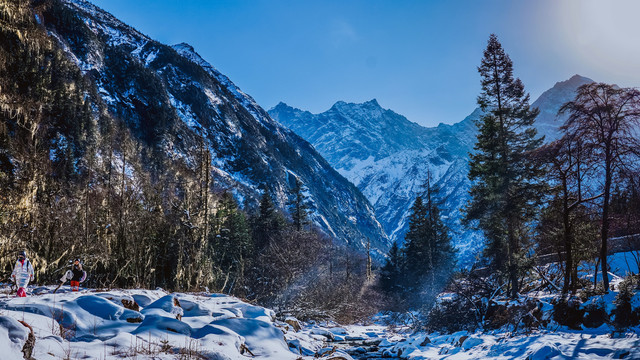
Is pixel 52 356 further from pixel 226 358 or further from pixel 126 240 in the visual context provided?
pixel 126 240

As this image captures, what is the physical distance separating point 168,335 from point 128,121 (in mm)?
104866

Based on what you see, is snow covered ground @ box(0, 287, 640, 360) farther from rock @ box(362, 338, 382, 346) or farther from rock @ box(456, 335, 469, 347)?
rock @ box(362, 338, 382, 346)

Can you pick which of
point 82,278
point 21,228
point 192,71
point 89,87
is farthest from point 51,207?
point 192,71

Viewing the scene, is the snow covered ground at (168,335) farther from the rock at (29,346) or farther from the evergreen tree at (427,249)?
the evergreen tree at (427,249)

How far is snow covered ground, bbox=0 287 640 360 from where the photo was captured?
18.1 feet

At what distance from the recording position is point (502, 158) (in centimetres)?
1969

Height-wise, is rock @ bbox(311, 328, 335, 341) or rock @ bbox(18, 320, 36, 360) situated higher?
rock @ bbox(18, 320, 36, 360)

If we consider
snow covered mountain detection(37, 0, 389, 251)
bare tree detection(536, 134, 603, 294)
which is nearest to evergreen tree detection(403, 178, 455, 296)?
bare tree detection(536, 134, 603, 294)

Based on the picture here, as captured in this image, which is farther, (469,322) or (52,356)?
(469,322)

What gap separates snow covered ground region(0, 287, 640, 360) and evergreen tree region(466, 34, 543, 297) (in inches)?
325

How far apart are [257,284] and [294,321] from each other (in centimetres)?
1380

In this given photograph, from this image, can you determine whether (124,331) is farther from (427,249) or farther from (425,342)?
(427,249)

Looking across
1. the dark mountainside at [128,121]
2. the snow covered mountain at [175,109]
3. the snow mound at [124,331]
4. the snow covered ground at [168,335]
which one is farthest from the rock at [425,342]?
the snow covered mountain at [175,109]

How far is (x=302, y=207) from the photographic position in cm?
4100
